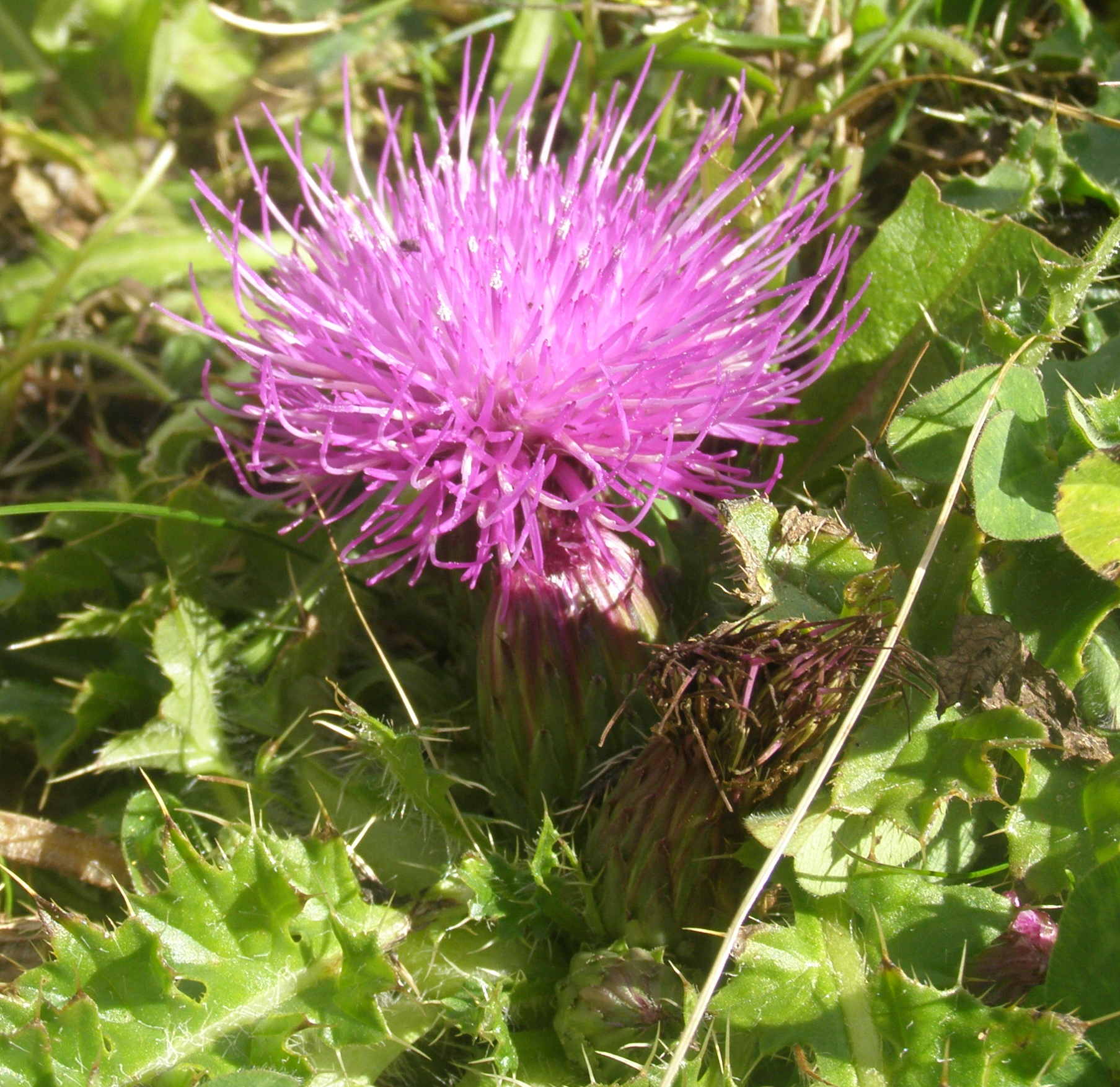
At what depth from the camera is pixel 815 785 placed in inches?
72.4

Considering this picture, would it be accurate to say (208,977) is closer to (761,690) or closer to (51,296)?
(761,690)

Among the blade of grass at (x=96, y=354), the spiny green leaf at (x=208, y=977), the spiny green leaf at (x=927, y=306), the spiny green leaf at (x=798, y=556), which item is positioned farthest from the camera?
the blade of grass at (x=96, y=354)

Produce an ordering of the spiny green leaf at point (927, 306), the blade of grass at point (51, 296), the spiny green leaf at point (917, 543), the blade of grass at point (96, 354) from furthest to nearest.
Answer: the blade of grass at point (51, 296) < the blade of grass at point (96, 354) < the spiny green leaf at point (927, 306) < the spiny green leaf at point (917, 543)

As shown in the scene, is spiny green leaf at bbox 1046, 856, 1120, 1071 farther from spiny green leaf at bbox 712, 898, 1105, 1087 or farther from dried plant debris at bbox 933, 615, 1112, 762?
dried plant debris at bbox 933, 615, 1112, 762

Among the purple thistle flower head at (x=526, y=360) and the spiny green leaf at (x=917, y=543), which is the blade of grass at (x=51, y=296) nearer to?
the purple thistle flower head at (x=526, y=360)

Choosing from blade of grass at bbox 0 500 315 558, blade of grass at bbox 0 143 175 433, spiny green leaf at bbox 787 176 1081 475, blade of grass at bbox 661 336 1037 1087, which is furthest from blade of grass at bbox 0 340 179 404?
blade of grass at bbox 661 336 1037 1087

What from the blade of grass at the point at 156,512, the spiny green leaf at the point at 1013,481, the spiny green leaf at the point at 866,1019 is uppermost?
the spiny green leaf at the point at 1013,481

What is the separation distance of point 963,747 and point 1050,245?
115cm

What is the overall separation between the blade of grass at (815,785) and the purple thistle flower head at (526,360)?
1.24 feet

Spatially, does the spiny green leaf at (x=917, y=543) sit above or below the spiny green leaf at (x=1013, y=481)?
below

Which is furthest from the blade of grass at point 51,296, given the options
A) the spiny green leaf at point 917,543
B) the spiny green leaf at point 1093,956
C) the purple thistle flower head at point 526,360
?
the spiny green leaf at point 1093,956

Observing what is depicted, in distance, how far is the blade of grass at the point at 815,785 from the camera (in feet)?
5.66

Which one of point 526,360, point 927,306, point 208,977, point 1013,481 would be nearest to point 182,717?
point 208,977

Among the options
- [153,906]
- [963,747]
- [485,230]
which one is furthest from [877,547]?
[153,906]
